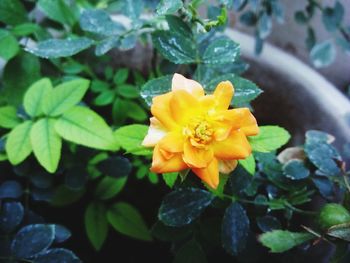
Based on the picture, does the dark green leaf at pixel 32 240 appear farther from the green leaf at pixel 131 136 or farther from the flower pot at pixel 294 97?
the flower pot at pixel 294 97

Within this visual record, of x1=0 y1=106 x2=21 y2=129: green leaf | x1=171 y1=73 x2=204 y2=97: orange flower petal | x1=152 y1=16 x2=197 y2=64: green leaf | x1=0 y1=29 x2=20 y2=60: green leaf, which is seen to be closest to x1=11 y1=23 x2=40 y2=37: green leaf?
x1=0 y1=29 x2=20 y2=60: green leaf

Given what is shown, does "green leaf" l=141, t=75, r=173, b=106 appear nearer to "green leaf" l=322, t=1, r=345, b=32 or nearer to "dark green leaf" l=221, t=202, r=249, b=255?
"dark green leaf" l=221, t=202, r=249, b=255

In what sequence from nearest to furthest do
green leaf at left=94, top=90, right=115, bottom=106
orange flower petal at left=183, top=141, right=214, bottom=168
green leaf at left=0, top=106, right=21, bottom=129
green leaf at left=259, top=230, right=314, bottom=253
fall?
orange flower petal at left=183, top=141, right=214, bottom=168 → green leaf at left=259, top=230, right=314, bottom=253 → green leaf at left=0, top=106, right=21, bottom=129 → green leaf at left=94, top=90, right=115, bottom=106

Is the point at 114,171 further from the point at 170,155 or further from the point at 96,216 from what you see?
the point at 170,155

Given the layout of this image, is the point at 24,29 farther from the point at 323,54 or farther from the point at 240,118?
the point at 323,54

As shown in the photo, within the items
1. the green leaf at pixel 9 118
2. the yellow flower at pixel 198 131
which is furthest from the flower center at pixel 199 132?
the green leaf at pixel 9 118

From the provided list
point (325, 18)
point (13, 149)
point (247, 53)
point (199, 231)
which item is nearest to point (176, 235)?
point (199, 231)
